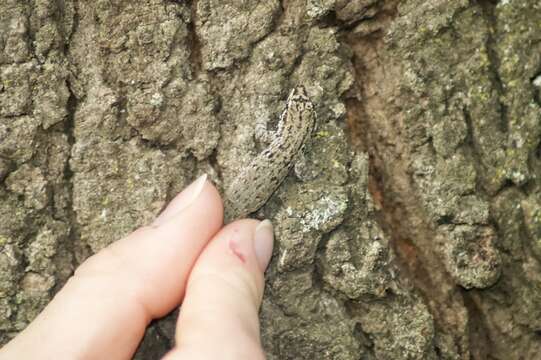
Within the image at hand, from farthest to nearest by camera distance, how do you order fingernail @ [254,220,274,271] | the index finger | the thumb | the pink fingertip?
fingernail @ [254,220,274,271] → the pink fingertip → the index finger → the thumb

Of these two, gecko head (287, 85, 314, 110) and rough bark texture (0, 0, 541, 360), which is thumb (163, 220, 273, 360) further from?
gecko head (287, 85, 314, 110)

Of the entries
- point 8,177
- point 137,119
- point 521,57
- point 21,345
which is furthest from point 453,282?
point 8,177

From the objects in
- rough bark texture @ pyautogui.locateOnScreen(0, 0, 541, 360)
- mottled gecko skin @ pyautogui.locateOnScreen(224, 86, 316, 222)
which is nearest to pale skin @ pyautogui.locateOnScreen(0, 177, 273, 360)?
mottled gecko skin @ pyautogui.locateOnScreen(224, 86, 316, 222)

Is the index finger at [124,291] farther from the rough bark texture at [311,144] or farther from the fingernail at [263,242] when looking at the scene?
the rough bark texture at [311,144]

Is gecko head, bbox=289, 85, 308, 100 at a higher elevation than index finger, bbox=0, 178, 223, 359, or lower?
higher

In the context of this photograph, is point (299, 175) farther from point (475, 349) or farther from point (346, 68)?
point (475, 349)

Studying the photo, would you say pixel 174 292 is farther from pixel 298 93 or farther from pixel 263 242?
pixel 298 93

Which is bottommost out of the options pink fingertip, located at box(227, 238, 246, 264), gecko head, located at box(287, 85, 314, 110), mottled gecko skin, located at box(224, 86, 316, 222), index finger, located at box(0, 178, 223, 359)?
index finger, located at box(0, 178, 223, 359)
